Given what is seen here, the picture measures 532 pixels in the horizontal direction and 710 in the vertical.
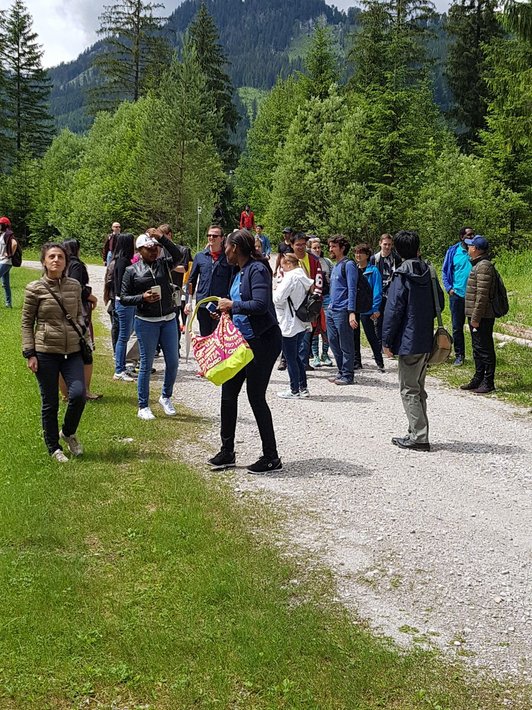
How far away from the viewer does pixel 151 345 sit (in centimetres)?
855

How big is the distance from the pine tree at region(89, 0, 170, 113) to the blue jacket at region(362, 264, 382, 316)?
5708cm

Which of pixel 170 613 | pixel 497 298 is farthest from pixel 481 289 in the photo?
pixel 170 613

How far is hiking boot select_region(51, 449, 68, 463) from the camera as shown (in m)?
6.89

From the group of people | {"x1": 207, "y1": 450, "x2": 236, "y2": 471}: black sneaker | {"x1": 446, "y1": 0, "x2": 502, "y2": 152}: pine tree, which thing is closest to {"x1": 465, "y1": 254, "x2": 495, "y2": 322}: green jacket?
the group of people

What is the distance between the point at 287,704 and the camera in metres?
3.54

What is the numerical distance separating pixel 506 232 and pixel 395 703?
33.8 metres

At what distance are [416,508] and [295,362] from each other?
427 cm

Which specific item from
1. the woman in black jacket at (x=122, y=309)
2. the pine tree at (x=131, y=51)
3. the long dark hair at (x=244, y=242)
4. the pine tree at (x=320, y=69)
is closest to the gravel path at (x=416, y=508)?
the woman in black jacket at (x=122, y=309)

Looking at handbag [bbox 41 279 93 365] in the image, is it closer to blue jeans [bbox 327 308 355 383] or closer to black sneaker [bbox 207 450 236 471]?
black sneaker [bbox 207 450 236 471]

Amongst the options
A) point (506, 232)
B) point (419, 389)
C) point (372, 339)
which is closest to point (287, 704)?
point (419, 389)

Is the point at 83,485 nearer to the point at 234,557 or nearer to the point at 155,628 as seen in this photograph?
the point at 234,557

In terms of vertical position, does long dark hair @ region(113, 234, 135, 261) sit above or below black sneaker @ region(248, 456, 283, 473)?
above

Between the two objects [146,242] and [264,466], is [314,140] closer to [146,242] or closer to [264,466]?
[146,242]

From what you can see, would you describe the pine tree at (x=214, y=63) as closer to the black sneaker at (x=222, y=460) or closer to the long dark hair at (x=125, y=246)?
the long dark hair at (x=125, y=246)
